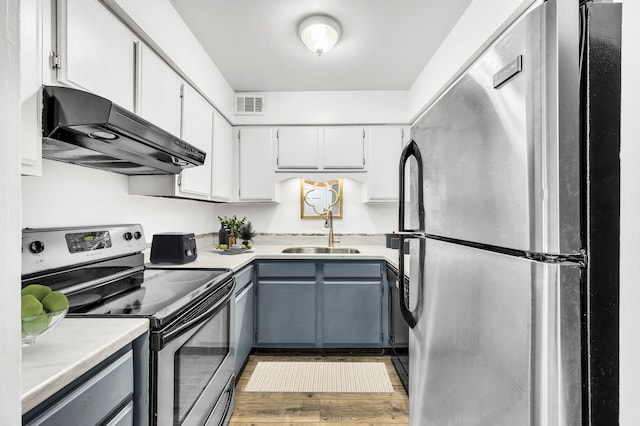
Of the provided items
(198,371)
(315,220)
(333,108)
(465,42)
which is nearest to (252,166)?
(315,220)

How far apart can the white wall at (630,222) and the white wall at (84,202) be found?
181 cm

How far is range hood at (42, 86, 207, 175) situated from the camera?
1084 mm

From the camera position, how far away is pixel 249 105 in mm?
3279

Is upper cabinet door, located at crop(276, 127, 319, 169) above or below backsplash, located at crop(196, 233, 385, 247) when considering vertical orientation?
above

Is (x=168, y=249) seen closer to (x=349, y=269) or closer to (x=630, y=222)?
(x=349, y=269)

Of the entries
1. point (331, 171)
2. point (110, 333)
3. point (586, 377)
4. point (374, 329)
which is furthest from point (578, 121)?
point (331, 171)

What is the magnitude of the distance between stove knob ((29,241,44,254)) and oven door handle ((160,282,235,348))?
2.06 ft

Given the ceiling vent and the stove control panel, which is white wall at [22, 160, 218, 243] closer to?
the stove control panel

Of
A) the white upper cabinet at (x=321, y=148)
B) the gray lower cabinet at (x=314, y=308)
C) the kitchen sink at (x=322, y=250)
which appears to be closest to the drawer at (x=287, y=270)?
the gray lower cabinet at (x=314, y=308)

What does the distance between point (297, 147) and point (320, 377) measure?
2029mm

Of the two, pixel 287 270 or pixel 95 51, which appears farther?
pixel 287 270

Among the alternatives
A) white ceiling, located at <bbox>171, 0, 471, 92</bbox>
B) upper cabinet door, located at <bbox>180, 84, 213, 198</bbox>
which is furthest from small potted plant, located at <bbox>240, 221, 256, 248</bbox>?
white ceiling, located at <bbox>171, 0, 471, 92</bbox>

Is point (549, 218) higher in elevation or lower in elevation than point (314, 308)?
higher

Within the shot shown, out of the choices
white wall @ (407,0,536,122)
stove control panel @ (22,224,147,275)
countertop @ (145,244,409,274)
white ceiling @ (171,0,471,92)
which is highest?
white ceiling @ (171,0,471,92)
